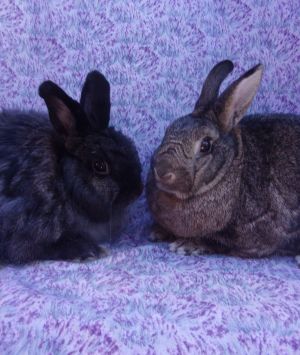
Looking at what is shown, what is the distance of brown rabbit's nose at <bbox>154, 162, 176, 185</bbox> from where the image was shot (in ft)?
4.58

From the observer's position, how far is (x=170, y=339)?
3.70 ft

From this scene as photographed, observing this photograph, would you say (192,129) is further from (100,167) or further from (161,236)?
(161,236)

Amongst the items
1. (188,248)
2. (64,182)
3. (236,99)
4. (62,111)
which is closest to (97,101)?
(62,111)

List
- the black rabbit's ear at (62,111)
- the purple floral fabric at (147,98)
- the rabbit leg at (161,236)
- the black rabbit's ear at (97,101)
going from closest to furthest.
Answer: the purple floral fabric at (147,98) → the black rabbit's ear at (62,111) → the black rabbit's ear at (97,101) → the rabbit leg at (161,236)

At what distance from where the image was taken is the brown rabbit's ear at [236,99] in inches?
56.7

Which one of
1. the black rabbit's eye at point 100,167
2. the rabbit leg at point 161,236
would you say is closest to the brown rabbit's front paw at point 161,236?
the rabbit leg at point 161,236

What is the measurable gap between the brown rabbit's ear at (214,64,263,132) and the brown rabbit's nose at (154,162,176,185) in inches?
8.4

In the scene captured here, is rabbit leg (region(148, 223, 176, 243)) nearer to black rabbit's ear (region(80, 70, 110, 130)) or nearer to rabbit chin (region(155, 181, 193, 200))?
rabbit chin (region(155, 181, 193, 200))

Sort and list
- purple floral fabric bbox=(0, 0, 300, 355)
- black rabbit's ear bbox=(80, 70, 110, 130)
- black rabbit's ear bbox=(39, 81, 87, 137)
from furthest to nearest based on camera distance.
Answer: black rabbit's ear bbox=(80, 70, 110, 130), black rabbit's ear bbox=(39, 81, 87, 137), purple floral fabric bbox=(0, 0, 300, 355)

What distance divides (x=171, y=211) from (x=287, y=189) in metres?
0.33

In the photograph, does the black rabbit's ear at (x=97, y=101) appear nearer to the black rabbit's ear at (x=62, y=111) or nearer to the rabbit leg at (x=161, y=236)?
the black rabbit's ear at (x=62, y=111)

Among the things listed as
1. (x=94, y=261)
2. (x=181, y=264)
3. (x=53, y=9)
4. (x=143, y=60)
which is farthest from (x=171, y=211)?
(x=53, y=9)

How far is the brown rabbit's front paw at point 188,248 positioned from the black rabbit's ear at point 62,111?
1.39ft

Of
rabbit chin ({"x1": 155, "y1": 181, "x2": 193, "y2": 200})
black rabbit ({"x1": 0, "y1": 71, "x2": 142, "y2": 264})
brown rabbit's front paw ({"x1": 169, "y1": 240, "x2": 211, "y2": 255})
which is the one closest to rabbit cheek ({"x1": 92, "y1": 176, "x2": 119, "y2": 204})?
black rabbit ({"x1": 0, "y1": 71, "x2": 142, "y2": 264})
